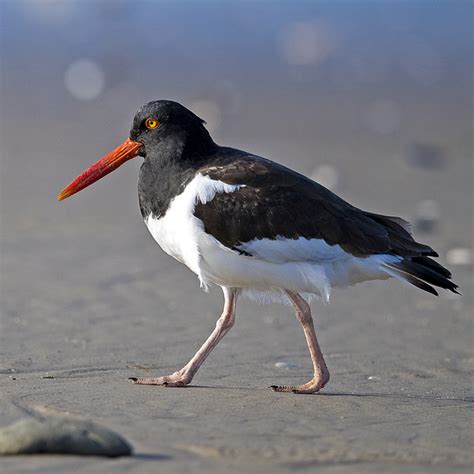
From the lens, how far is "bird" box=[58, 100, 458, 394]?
5746mm

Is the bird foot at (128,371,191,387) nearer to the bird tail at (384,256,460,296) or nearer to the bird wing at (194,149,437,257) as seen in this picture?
the bird wing at (194,149,437,257)

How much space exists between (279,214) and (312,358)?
0.86 meters

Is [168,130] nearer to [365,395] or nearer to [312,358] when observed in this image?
[312,358]

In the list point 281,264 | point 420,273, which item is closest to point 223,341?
point 281,264

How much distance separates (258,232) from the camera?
5777 millimetres

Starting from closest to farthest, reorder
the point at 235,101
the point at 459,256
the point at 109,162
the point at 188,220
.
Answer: the point at 188,220
the point at 109,162
the point at 459,256
the point at 235,101

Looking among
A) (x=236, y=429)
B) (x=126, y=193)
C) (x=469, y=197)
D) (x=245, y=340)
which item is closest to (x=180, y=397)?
(x=236, y=429)

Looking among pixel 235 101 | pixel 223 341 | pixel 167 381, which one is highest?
pixel 235 101

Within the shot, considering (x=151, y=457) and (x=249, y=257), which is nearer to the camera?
(x=151, y=457)

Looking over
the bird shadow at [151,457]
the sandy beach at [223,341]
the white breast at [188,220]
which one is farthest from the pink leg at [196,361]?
the bird shadow at [151,457]

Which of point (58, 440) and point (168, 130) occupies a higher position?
point (168, 130)

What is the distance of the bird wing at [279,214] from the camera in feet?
18.8

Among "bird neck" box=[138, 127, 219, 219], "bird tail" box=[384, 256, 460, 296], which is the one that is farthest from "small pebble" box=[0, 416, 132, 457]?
"bird tail" box=[384, 256, 460, 296]

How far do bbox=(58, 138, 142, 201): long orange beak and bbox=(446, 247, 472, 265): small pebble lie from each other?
14.3 feet
